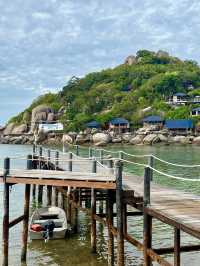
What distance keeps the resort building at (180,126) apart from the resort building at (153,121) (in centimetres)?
579

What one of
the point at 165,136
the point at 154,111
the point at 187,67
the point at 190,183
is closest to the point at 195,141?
the point at 165,136

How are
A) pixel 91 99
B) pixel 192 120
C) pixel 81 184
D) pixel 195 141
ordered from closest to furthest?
pixel 81 184 → pixel 195 141 → pixel 192 120 → pixel 91 99

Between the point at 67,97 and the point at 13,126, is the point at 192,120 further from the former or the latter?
the point at 13,126

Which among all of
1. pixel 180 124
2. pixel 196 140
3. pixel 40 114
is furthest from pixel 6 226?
pixel 40 114

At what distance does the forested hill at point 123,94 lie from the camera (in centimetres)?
14550

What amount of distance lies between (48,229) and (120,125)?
11713cm

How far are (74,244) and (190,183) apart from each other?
795 inches

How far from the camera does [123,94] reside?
556 ft

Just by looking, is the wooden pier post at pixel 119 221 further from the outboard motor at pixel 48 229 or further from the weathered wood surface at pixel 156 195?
the outboard motor at pixel 48 229

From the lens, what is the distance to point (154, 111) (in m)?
142

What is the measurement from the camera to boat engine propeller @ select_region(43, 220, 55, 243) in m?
21.2

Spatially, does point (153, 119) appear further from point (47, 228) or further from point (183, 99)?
point (47, 228)

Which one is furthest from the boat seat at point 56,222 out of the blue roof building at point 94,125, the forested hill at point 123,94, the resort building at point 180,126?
the blue roof building at point 94,125

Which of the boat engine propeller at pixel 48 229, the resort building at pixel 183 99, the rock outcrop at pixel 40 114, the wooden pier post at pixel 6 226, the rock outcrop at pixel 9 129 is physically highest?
the resort building at pixel 183 99
